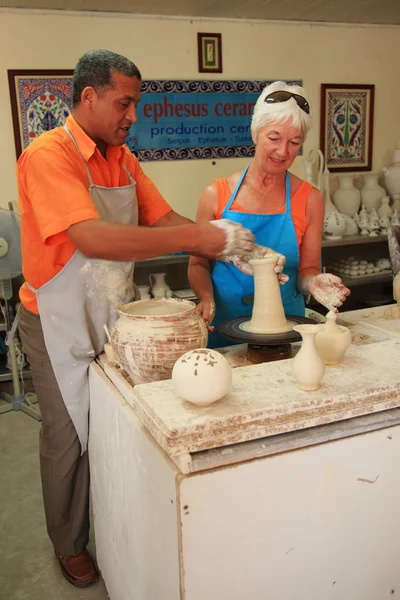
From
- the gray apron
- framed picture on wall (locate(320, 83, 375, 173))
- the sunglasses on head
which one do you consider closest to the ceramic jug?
framed picture on wall (locate(320, 83, 375, 173))

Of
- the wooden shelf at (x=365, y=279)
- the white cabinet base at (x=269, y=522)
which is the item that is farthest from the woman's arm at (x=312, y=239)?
the wooden shelf at (x=365, y=279)

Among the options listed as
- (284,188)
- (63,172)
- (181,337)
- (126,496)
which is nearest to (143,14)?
(284,188)

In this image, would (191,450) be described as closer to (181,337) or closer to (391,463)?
(181,337)

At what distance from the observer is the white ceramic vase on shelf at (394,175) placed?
15.8 ft

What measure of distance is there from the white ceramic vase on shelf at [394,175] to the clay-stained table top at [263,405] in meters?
3.80

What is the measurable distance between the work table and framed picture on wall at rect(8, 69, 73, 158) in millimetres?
3050

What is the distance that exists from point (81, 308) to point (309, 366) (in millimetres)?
834

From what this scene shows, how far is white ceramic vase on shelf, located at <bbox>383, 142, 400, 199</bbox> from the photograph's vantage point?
190 inches

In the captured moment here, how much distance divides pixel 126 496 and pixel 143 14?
3670 mm

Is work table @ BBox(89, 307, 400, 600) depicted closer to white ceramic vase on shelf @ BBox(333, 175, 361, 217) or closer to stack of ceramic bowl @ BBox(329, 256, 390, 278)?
stack of ceramic bowl @ BBox(329, 256, 390, 278)

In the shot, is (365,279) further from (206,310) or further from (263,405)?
(263,405)

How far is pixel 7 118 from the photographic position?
387 centimetres

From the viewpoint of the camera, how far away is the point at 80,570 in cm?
208

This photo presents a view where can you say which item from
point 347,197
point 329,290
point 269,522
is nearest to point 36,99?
point 347,197
